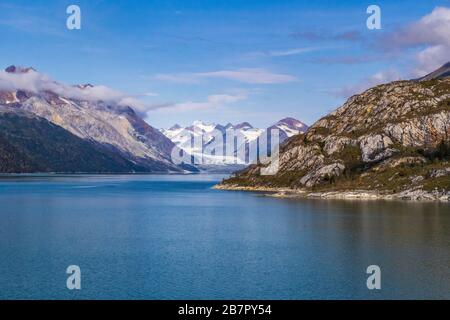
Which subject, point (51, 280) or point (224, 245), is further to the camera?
point (224, 245)

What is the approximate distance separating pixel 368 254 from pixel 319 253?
7.30 meters

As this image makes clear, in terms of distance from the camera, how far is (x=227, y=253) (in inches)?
3442

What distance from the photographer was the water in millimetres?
63938

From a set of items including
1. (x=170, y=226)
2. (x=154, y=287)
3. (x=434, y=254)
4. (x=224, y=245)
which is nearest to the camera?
(x=154, y=287)

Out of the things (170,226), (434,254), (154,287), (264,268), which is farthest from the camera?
(170,226)

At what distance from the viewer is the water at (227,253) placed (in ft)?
210

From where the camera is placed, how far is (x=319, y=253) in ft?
285

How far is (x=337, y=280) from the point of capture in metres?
68.2

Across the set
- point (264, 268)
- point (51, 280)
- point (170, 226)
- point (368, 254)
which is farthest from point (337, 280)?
point (170, 226)
